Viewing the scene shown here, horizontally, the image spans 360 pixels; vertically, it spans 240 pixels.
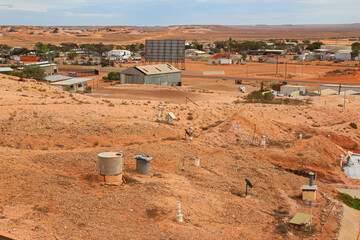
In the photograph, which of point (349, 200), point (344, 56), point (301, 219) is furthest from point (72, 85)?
point (344, 56)

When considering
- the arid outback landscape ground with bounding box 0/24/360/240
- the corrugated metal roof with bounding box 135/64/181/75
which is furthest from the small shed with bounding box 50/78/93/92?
the arid outback landscape ground with bounding box 0/24/360/240

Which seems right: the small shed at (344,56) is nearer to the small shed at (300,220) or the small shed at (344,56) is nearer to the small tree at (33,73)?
the small tree at (33,73)

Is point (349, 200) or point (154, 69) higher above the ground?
point (154, 69)

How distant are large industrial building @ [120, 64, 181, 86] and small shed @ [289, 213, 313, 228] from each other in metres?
35.3

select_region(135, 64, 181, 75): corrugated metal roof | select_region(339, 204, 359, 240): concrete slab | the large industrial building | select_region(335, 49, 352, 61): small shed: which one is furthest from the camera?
select_region(335, 49, 352, 61): small shed

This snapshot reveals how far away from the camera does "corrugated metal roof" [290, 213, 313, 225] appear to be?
1379 cm

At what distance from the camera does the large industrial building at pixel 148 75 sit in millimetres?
48156

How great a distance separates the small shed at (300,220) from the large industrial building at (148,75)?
35.3m

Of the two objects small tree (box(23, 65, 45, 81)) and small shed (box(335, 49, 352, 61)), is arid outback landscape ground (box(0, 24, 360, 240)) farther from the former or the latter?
small shed (box(335, 49, 352, 61))

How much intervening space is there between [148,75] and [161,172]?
107 ft

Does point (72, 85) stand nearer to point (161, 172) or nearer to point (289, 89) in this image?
point (289, 89)

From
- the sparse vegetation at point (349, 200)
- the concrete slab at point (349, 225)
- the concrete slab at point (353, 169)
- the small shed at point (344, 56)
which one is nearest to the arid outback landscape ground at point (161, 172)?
the concrete slab at point (349, 225)

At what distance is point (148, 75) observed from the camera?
4825 cm

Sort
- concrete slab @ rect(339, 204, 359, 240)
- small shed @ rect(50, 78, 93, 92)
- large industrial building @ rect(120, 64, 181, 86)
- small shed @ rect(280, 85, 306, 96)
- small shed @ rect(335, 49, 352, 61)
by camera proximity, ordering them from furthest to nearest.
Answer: small shed @ rect(335, 49, 352, 61), large industrial building @ rect(120, 64, 181, 86), small shed @ rect(280, 85, 306, 96), small shed @ rect(50, 78, 93, 92), concrete slab @ rect(339, 204, 359, 240)
